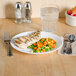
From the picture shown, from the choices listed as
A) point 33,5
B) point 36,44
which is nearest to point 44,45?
point 36,44

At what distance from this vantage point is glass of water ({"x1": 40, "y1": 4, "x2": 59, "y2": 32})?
1.55 m

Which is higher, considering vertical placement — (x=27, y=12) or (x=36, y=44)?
(x=27, y=12)

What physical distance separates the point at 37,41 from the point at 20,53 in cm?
14

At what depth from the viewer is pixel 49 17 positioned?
1560mm

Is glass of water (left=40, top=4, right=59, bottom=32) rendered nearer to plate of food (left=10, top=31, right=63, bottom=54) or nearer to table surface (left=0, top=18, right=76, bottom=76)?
plate of food (left=10, top=31, right=63, bottom=54)

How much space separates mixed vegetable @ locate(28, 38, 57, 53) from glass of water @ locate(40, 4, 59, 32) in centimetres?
26

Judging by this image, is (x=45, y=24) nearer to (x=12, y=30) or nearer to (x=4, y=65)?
(x=12, y=30)

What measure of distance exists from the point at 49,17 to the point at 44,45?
13.4 inches

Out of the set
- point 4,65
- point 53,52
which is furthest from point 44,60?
point 4,65

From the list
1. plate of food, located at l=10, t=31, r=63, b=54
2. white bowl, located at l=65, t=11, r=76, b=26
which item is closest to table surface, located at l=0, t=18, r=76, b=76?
plate of food, located at l=10, t=31, r=63, b=54

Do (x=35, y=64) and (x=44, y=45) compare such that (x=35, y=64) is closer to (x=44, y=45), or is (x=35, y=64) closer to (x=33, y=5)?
(x=44, y=45)

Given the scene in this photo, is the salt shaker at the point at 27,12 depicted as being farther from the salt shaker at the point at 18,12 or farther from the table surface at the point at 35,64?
the table surface at the point at 35,64

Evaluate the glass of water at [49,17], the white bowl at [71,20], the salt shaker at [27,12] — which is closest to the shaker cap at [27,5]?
the salt shaker at [27,12]

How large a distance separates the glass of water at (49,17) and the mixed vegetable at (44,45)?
0.86ft
